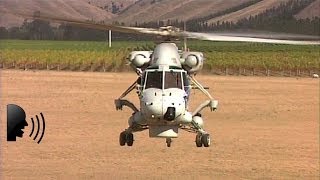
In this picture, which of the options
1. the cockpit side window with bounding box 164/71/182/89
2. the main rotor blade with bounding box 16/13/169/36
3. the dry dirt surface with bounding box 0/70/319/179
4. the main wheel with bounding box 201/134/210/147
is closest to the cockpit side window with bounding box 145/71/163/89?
the cockpit side window with bounding box 164/71/182/89

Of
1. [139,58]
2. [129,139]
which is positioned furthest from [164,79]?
[129,139]

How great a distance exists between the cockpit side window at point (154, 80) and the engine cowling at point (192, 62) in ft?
3.61

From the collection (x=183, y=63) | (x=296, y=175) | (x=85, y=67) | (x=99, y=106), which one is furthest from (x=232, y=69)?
(x=183, y=63)

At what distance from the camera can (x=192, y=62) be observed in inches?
606

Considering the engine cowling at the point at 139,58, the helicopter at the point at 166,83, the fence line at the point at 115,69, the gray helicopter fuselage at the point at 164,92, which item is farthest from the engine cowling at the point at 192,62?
the fence line at the point at 115,69

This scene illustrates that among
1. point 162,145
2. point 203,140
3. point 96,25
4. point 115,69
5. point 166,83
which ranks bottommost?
point 162,145

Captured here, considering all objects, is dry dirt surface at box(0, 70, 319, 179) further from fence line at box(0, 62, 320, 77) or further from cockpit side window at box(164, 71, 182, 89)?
fence line at box(0, 62, 320, 77)

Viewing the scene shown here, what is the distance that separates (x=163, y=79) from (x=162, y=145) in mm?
19800

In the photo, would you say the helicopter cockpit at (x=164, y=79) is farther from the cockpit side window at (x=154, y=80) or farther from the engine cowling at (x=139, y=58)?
the engine cowling at (x=139, y=58)

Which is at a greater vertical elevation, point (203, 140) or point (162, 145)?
point (203, 140)

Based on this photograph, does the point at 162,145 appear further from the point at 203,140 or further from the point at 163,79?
the point at 163,79

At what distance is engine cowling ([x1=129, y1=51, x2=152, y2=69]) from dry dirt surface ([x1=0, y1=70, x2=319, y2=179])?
251cm

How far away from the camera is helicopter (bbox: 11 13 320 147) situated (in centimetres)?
→ 1362

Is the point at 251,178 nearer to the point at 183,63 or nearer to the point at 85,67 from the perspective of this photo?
the point at 183,63
